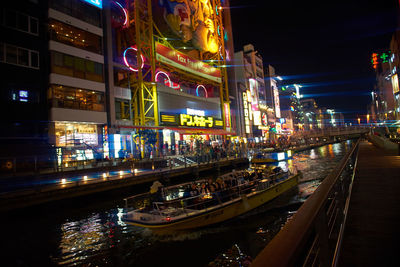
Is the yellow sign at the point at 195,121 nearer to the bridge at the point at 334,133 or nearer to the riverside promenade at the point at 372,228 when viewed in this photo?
the riverside promenade at the point at 372,228

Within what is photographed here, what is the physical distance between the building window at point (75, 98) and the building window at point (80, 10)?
8473 mm

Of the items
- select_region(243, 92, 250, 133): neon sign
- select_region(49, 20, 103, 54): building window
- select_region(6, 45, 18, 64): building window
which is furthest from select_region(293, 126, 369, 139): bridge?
select_region(6, 45, 18, 64): building window

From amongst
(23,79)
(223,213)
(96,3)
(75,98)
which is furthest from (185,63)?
(223,213)

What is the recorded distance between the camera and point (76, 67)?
26.9 metres

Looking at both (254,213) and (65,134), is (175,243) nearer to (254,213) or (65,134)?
(254,213)

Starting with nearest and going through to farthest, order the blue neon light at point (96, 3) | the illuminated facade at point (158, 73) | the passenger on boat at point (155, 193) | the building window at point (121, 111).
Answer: the passenger on boat at point (155, 193)
the blue neon light at point (96, 3)
the illuminated facade at point (158, 73)
the building window at point (121, 111)

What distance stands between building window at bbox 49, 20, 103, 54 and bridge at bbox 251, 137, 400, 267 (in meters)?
29.4

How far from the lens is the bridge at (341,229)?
5.03 feet

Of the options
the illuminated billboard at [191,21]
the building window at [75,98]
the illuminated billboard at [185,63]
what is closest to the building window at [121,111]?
the building window at [75,98]

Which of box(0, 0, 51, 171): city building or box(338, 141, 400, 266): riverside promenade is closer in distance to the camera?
box(338, 141, 400, 266): riverside promenade

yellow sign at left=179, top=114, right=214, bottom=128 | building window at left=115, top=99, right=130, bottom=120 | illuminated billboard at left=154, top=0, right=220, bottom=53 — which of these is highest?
illuminated billboard at left=154, top=0, right=220, bottom=53

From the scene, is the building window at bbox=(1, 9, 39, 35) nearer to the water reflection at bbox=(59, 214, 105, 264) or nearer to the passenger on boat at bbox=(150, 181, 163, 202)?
the water reflection at bbox=(59, 214, 105, 264)

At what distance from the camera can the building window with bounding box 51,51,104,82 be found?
2528 cm

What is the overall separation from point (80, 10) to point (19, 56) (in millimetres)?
9136
